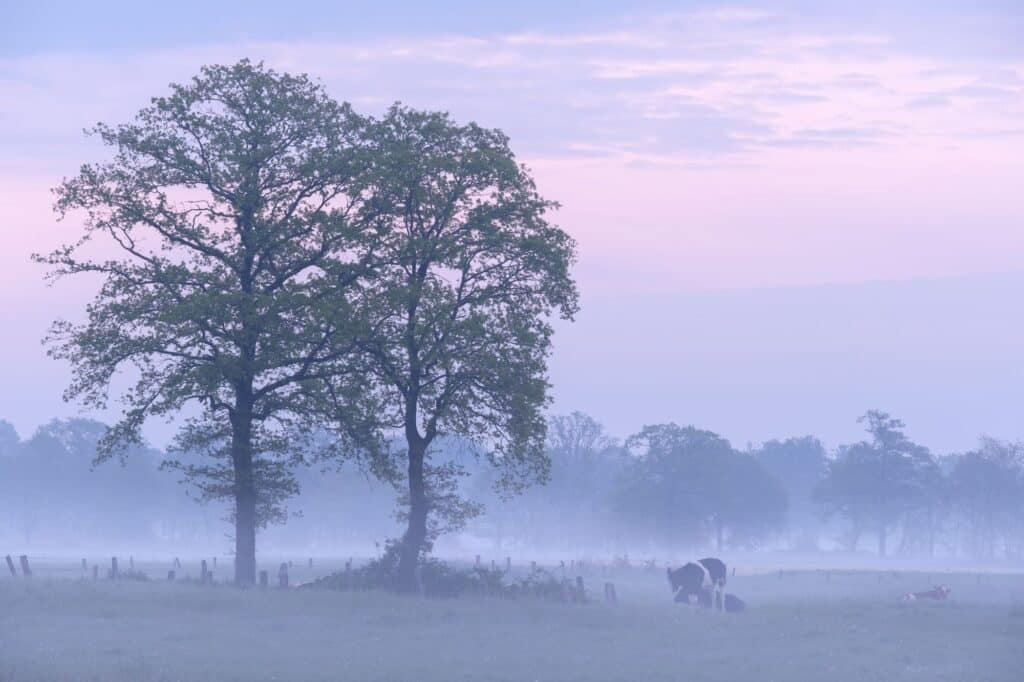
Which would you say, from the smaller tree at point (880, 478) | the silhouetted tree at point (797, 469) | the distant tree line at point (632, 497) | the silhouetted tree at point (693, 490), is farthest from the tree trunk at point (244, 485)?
the silhouetted tree at point (797, 469)

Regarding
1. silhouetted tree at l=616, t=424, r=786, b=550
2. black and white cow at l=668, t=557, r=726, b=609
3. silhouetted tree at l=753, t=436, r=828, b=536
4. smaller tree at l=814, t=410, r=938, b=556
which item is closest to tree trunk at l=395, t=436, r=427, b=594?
black and white cow at l=668, t=557, r=726, b=609

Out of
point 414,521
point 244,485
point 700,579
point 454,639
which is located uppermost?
point 244,485

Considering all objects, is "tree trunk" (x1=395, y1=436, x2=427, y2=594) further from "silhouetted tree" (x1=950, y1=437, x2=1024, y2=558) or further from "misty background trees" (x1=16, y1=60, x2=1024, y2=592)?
"silhouetted tree" (x1=950, y1=437, x2=1024, y2=558)

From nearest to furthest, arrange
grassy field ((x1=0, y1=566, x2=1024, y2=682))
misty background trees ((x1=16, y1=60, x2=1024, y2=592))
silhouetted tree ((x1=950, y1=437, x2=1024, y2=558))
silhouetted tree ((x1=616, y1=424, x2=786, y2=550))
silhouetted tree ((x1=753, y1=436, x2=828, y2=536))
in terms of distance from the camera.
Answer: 1. grassy field ((x1=0, y1=566, x2=1024, y2=682))
2. misty background trees ((x1=16, y1=60, x2=1024, y2=592))
3. silhouetted tree ((x1=616, y1=424, x2=786, y2=550))
4. silhouetted tree ((x1=950, y1=437, x2=1024, y2=558))
5. silhouetted tree ((x1=753, y1=436, x2=828, y2=536))

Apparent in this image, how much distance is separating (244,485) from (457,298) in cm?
1100

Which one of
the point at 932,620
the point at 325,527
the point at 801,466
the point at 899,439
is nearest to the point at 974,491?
the point at 899,439

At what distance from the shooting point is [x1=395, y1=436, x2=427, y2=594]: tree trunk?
151 ft

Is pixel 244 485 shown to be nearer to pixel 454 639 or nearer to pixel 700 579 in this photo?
pixel 454 639

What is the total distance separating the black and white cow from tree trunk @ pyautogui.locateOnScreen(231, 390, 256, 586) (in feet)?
74.0

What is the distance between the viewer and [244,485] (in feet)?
150

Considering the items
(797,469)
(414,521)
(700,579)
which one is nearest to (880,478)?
(797,469)

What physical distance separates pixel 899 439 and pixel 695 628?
108m

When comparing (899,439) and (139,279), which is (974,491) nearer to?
(899,439)

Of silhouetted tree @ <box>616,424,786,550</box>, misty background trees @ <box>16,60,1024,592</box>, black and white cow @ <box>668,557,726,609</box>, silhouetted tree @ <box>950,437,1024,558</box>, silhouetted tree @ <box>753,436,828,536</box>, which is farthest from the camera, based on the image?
silhouetted tree @ <box>753,436,828,536</box>
